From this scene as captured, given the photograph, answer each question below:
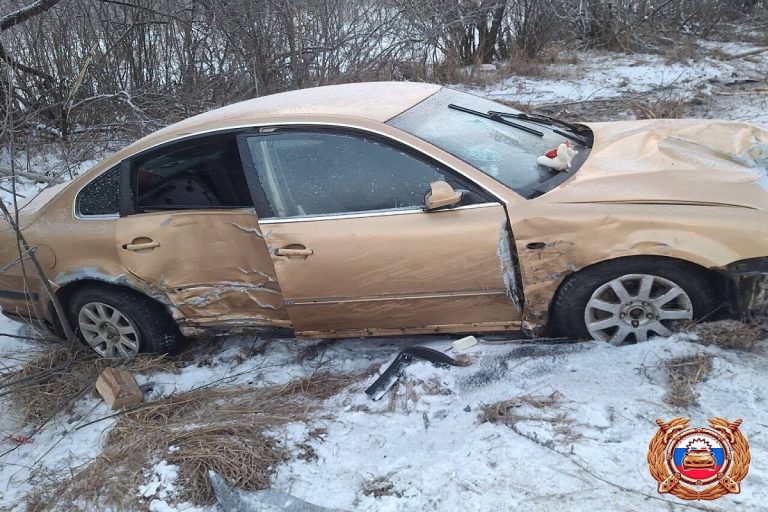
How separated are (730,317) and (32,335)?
14.7 feet

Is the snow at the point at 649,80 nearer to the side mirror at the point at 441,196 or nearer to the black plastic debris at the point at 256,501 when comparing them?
the side mirror at the point at 441,196

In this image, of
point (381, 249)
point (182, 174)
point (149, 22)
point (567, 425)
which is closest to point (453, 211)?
point (381, 249)

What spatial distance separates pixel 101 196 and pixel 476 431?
8.54ft

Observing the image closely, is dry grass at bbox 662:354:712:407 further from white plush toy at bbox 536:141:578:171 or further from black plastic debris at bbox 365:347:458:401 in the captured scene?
white plush toy at bbox 536:141:578:171

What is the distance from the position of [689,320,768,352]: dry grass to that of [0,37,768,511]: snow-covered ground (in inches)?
1.6

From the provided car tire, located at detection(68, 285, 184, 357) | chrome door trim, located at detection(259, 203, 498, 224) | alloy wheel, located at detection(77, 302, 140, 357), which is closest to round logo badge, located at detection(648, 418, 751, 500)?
chrome door trim, located at detection(259, 203, 498, 224)

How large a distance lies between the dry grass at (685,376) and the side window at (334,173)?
1418mm

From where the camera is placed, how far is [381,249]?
322cm

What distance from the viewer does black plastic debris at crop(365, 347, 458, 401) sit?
10.5 ft

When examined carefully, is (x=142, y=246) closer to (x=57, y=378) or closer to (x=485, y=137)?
(x=57, y=378)

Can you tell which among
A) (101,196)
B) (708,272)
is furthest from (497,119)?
(101,196)

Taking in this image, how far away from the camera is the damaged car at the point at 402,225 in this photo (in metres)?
2.99

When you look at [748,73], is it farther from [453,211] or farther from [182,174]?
[182,174]

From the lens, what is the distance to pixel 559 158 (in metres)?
3.39
